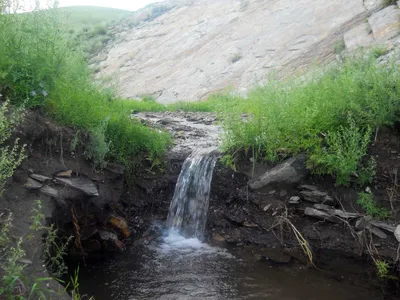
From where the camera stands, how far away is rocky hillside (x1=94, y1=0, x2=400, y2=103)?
14945 mm

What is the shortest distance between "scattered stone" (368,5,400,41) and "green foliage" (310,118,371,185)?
23.0ft

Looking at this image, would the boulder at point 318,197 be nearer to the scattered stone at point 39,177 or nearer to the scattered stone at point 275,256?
the scattered stone at point 275,256

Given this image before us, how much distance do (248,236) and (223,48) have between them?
1522 centimetres

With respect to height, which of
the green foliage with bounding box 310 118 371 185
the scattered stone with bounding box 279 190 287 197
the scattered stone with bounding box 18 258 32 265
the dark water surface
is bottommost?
the dark water surface

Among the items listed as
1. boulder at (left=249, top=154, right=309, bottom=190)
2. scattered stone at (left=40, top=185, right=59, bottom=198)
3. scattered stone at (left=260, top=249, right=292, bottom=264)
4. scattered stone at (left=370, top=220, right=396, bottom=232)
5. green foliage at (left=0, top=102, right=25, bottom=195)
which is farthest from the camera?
boulder at (left=249, top=154, right=309, bottom=190)

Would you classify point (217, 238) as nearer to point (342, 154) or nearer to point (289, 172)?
point (289, 172)

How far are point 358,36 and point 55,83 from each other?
11.9 metres

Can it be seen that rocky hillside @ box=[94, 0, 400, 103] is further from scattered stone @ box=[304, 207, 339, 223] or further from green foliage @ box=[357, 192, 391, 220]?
green foliage @ box=[357, 192, 391, 220]

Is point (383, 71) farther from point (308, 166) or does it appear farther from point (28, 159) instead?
point (28, 159)

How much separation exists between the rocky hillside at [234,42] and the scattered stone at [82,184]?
6942mm

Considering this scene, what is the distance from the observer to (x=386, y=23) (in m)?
12.5

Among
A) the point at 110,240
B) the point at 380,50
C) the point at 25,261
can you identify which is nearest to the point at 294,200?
the point at 110,240

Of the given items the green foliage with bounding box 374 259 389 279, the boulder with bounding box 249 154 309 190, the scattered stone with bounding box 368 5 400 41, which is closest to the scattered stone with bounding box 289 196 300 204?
the boulder with bounding box 249 154 309 190

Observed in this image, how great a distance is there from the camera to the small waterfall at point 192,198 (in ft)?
22.5
